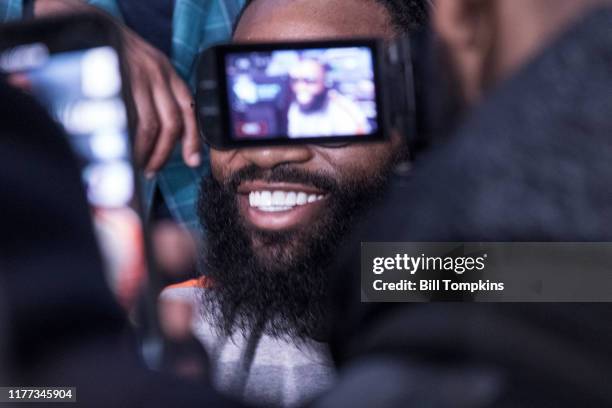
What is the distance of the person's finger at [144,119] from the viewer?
0.86 meters

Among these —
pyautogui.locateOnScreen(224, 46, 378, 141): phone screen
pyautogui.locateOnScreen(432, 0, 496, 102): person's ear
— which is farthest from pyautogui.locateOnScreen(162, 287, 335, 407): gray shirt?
pyautogui.locateOnScreen(432, 0, 496, 102): person's ear

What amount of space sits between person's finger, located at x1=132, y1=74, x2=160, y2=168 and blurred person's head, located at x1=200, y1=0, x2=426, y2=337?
0.24 feet

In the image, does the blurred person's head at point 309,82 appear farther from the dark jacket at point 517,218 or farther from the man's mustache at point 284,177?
the dark jacket at point 517,218

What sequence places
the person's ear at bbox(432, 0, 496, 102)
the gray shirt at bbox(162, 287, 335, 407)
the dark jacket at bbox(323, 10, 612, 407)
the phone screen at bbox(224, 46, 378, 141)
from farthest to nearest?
the gray shirt at bbox(162, 287, 335, 407) → the phone screen at bbox(224, 46, 378, 141) → the person's ear at bbox(432, 0, 496, 102) → the dark jacket at bbox(323, 10, 612, 407)

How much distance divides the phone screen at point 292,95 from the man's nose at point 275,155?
11 centimetres

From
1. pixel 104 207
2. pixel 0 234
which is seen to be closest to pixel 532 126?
pixel 0 234

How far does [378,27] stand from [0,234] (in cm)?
56

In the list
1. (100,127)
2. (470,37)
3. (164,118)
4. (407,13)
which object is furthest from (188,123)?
(470,37)

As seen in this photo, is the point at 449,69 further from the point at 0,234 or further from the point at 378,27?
the point at 378,27

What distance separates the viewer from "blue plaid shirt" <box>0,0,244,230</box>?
881 millimetres

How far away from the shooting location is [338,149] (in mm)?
846

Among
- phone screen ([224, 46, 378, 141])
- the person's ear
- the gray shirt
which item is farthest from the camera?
the gray shirt

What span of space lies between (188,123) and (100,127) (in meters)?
0.13
